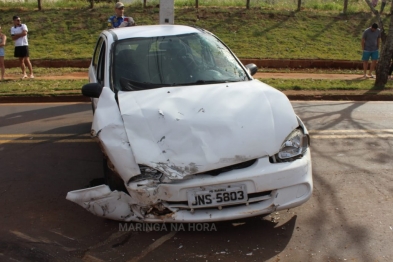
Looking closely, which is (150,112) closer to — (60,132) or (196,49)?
(196,49)

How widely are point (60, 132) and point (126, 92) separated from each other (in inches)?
123

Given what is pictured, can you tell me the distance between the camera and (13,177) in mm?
5820

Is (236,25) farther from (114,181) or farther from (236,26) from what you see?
(114,181)

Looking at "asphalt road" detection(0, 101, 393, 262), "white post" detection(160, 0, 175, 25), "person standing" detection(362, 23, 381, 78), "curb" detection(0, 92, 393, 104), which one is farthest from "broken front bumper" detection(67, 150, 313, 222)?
"person standing" detection(362, 23, 381, 78)

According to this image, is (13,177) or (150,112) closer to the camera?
(150,112)

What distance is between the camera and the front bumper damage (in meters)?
3.92

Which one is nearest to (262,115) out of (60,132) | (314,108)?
(60,132)

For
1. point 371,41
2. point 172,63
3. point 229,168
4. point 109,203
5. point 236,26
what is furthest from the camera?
point 236,26

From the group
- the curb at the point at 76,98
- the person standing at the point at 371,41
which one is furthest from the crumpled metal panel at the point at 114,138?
the person standing at the point at 371,41

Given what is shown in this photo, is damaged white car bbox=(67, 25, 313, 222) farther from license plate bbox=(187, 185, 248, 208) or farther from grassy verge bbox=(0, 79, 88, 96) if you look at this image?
grassy verge bbox=(0, 79, 88, 96)

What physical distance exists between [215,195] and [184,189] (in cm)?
25

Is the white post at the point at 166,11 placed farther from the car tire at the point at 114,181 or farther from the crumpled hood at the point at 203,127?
the car tire at the point at 114,181

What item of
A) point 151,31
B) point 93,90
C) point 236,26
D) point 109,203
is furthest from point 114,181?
point 236,26

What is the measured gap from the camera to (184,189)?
3902 mm
